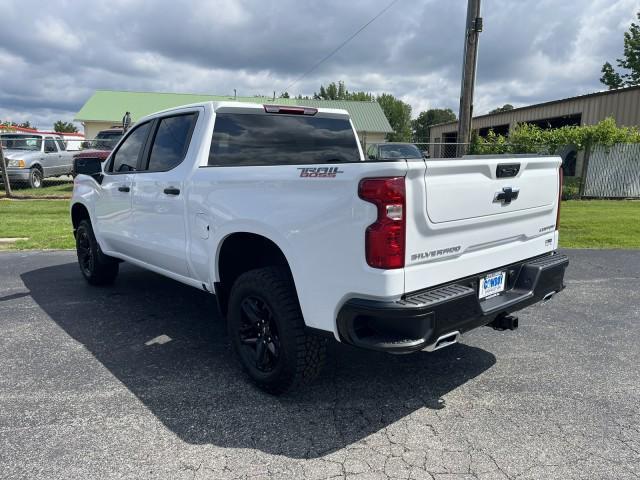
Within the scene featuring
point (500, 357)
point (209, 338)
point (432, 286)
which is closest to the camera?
point (432, 286)

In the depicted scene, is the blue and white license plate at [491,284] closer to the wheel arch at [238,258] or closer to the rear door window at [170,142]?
the wheel arch at [238,258]

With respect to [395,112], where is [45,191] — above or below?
below

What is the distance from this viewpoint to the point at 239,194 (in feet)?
10.9

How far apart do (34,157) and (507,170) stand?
1737cm

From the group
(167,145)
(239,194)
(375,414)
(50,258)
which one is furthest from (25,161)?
(375,414)

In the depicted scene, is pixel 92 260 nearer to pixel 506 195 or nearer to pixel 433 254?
pixel 433 254

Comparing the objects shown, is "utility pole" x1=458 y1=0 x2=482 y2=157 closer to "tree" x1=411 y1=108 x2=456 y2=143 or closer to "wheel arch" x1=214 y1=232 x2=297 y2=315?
"wheel arch" x1=214 y1=232 x2=297 y2=315

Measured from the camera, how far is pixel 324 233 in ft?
8.93

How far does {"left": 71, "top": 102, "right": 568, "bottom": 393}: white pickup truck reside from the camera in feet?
8.38

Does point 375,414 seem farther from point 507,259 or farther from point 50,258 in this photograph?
point 50,258

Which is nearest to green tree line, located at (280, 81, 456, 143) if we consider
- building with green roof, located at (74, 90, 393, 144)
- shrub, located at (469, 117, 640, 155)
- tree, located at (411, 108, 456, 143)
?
tree, located at (411, 108, 456, 143)

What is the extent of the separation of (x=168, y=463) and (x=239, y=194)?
1.68m

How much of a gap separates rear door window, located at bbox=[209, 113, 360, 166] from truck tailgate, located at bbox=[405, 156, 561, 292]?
1848 millimetres

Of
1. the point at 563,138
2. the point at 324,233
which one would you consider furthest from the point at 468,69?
the point at 324,233
